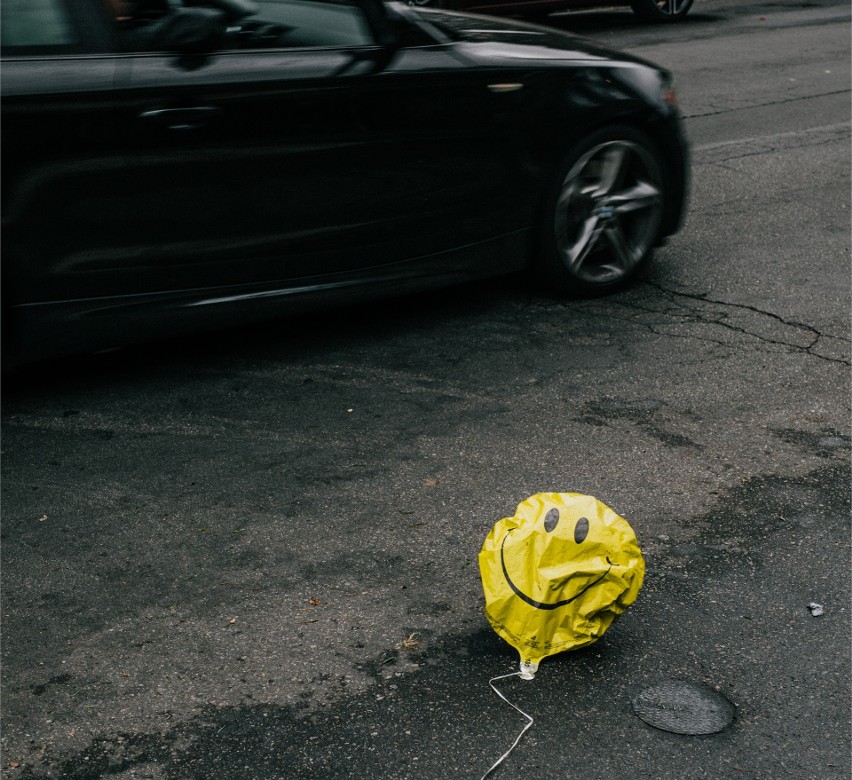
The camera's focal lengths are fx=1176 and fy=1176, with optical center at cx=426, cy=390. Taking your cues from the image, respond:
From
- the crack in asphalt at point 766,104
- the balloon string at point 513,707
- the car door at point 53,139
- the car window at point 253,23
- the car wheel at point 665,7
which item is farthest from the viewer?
the car wheel at point 665,7

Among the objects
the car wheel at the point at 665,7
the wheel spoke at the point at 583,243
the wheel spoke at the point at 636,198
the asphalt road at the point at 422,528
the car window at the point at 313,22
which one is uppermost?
the car window at the point at 313,22

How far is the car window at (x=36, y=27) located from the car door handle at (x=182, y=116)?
346 millimetres

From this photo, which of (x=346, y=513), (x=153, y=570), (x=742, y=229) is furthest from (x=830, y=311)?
(x=153, y=570)

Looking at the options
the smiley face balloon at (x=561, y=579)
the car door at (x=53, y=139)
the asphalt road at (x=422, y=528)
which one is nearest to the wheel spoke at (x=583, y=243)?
the asphalt road at (x=422, y=528)

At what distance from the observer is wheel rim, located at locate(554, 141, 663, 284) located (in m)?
5.24

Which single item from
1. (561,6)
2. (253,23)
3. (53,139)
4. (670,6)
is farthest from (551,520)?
(670,6)

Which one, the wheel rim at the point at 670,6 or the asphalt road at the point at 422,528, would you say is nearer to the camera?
the asphalt road at the point at 422,528

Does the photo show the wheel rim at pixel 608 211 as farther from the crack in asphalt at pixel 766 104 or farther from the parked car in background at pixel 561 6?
the parked car in background at pixel 561 6

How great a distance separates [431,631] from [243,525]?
0.80 meters

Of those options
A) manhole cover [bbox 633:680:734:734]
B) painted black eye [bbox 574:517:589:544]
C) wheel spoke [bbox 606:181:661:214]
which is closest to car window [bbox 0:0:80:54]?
wheel spoke [bbox 606:181:661:214]

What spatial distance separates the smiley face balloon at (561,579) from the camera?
2809mm

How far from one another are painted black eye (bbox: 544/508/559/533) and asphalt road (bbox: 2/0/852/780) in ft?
1.15

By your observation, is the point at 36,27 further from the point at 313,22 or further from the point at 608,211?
the point at 608,211

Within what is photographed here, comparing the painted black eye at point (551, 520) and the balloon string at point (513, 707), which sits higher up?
the painted black eye at point (551, 520)
